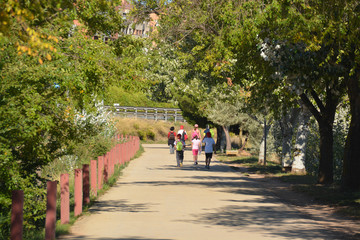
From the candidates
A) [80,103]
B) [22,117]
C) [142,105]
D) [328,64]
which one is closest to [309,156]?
[328,64]

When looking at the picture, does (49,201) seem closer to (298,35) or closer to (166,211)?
(166,211)

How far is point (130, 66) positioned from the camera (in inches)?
653

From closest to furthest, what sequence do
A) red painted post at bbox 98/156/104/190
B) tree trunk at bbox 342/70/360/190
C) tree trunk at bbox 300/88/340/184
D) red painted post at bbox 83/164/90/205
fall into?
1. red painted post at bbox 83/164/90/205
2. red painted post at bbox 98/156/104/190
3. tree trunk at bbox 342/70/360/190
4. tree trunk at bbox 300/88/340/184

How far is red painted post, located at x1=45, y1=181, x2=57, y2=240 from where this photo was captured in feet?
36.8

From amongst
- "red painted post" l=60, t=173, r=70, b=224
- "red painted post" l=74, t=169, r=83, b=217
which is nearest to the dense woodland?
"red painted post" l=60, t=173, r=70, b=224

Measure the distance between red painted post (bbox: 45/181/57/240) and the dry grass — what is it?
167ft

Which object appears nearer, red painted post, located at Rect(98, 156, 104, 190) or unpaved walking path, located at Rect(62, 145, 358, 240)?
unpaved walking path, located at Rect(62, 145, 358, 240)

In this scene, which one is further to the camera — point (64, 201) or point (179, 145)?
point (179, 145)

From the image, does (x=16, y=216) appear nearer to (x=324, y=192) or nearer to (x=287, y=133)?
(x=324, y=192)

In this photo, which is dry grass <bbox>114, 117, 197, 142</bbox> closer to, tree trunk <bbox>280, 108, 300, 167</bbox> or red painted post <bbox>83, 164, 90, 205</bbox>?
tree trunk <bbox>280, 108, 300, 167</bbox>

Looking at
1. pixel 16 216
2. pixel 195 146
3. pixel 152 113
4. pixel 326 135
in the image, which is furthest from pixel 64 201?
pixel 152 113

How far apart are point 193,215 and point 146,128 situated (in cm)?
5191

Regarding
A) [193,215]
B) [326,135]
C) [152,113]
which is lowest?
[193,215]

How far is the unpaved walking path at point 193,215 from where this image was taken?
12.1 meters
